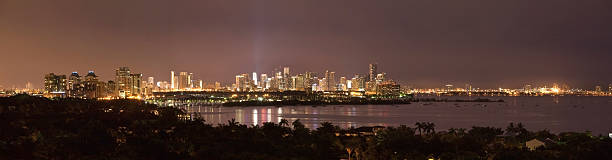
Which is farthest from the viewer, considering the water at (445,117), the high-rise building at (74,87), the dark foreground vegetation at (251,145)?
the high-rise building at (74,87)

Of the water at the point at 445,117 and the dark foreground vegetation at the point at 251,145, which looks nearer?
the dark foreground vegetation at the point at 251,145

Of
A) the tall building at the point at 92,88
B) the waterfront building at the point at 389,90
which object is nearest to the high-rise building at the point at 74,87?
the tall building at the point at 92,88

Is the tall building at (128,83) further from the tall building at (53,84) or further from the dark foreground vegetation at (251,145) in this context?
the dark foreground vegetation at (251,145)

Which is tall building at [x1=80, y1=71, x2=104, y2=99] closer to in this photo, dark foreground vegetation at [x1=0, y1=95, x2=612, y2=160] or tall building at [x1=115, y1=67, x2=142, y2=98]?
tall building at [x1=115, y1=67, x2=142, y2=98]

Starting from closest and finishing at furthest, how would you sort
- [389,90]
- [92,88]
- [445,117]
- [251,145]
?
[251,145]
[445,117]
[92,88]
[389,90]

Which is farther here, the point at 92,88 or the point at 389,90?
the point at 389,90

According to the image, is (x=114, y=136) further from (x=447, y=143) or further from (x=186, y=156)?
(x=447, y=143)

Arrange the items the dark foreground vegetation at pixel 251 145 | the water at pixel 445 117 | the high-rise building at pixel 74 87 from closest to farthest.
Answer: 1. the dark foreground vegetation at pixel 251 145
2. the water at pixel 445 117
3. the high-rise building at pixel 74 87

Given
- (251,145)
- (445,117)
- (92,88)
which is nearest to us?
(251,145)

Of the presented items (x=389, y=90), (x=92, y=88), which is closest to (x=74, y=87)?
(x=92, y=88)

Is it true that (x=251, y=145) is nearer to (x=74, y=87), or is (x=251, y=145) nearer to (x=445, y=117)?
(x=445, y=117)

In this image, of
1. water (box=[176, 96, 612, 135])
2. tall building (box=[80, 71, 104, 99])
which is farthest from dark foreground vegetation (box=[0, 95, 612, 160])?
tall building (box=[80, 71, 104, 99])
